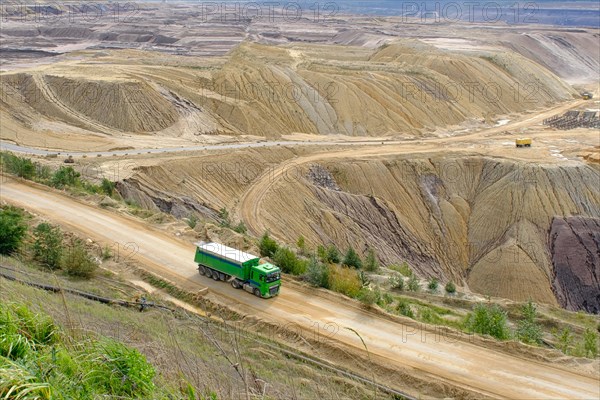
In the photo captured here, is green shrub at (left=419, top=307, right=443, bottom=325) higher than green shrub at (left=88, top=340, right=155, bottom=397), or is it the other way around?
green shrub at (left=88, top=340, right=155, bottom=397)

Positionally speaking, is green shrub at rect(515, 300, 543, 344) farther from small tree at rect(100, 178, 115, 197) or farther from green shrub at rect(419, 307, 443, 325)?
small tree at rect(100, 178, 115, 197)

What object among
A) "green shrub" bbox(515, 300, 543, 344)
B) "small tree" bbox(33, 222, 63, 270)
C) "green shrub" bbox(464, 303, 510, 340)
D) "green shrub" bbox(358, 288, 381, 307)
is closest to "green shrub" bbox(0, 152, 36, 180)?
"small tree" bbox(33, 222, 63, 270)

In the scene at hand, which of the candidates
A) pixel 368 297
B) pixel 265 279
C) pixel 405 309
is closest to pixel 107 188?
pixel 265 279

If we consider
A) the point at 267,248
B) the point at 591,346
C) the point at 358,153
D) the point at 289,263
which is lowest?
the point at 591,346

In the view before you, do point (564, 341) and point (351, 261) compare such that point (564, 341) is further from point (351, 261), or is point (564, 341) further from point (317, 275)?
point (351, 261)

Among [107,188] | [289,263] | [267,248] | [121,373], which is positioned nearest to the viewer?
[121,373]

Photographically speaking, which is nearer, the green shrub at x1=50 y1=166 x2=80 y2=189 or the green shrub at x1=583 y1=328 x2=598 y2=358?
the green shrub at x1=583 y1=328 x2=598 y2=358

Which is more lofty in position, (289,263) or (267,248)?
(267,248)
